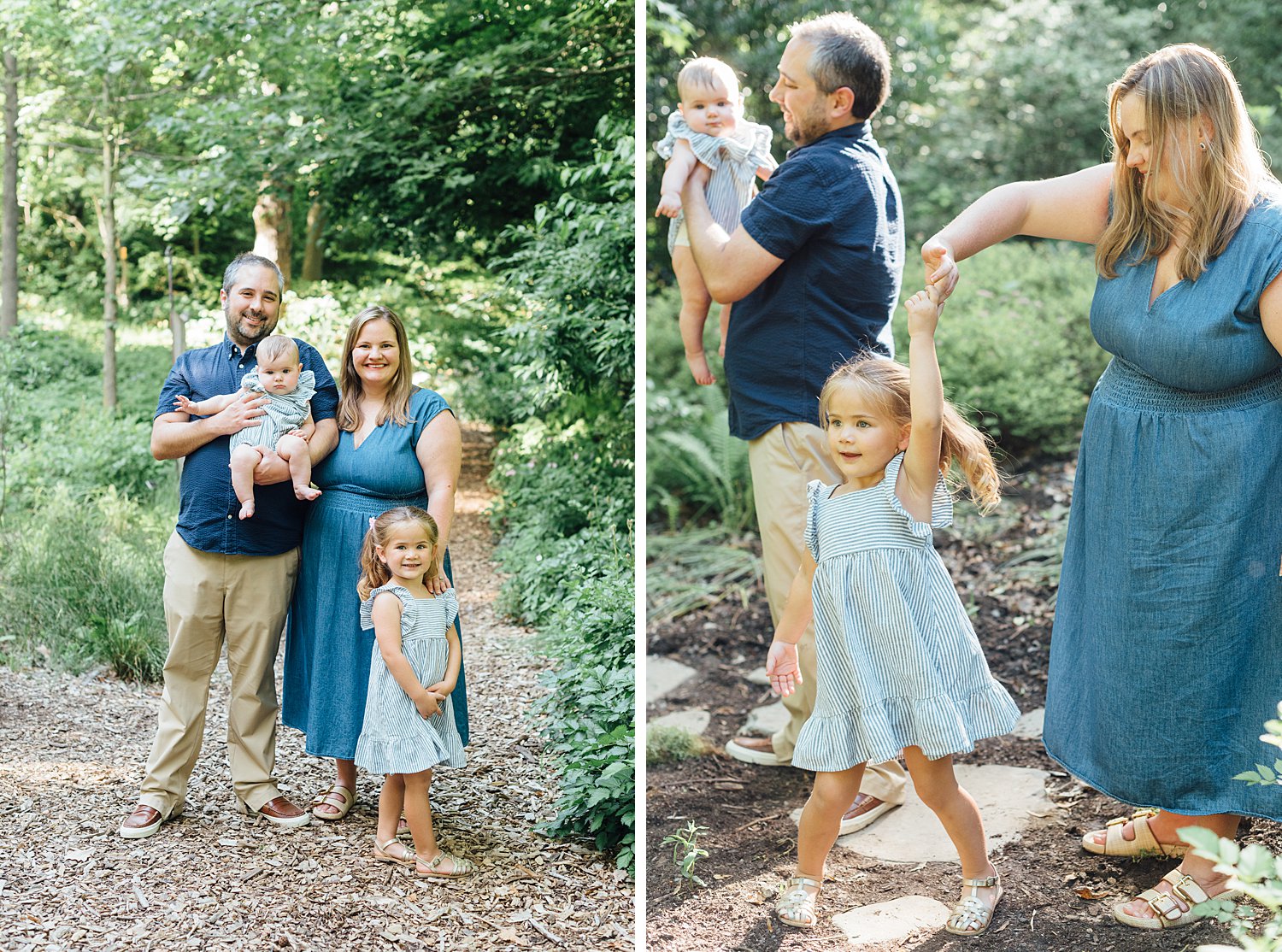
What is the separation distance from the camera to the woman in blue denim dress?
2312 millimetres

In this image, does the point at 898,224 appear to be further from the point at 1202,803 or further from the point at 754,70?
the point at 754,70

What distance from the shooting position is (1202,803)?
2.51 m

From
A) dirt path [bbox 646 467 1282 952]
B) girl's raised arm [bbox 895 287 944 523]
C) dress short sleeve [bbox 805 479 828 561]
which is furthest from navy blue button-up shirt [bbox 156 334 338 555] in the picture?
girl's raised arm [bbox 895 287 944 523]

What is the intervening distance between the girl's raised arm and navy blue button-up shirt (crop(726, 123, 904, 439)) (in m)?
0.54

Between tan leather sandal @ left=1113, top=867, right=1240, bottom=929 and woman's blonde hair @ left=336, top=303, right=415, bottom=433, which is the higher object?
woman's blonde hair @ left=336, top=303, right=415, bottom=433

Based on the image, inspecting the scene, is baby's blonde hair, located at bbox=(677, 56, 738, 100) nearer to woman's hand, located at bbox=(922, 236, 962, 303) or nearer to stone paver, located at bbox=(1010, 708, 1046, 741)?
woman's hand, located at bbox=(922, 236, 962, 303)

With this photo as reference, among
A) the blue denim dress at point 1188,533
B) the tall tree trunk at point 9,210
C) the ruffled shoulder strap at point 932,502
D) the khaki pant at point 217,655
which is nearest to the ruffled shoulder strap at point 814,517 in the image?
the ruffled shoulder strap at point 932,502

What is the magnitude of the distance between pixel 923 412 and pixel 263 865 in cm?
228

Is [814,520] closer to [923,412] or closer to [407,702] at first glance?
[923,412]

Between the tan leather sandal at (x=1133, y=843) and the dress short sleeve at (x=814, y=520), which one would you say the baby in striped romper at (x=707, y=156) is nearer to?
the dress short sleeve at (x=814, y=520)

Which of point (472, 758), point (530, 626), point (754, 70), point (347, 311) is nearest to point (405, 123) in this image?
point (347, 311)

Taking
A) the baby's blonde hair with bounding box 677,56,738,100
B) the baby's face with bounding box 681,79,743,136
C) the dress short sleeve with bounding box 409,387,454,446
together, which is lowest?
the dress short sleeve with bounding box 409,387,454,446

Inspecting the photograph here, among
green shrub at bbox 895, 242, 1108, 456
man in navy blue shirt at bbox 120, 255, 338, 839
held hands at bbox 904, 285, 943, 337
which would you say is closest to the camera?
held hands at bbox 904, 285, 943, 337

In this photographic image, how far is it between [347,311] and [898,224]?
4.71 metres
